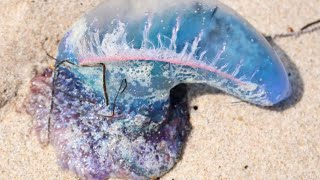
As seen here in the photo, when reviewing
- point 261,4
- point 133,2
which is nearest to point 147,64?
point 133,2

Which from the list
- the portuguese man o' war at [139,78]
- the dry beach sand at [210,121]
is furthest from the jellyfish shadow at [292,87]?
the portuguese man o' war at [139,78]

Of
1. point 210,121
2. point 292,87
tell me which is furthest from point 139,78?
point 292,87

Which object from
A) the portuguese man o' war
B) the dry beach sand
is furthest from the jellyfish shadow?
the portuguese man o' war

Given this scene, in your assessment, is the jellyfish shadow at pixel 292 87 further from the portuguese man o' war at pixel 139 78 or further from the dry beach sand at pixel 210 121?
the portuguese man o' war at pixel 139 78

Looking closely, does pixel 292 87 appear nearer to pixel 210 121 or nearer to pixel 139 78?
pixel 210 121

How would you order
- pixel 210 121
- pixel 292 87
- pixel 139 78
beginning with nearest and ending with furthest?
pixel 139 78 → pixel 210 121 → pixel 292 87

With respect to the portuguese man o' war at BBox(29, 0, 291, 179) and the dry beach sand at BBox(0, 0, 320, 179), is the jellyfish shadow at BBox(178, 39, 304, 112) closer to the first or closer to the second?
the dry beach sand at BBox(0, 0, 320, 179)

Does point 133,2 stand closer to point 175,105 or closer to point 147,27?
point 147,27
